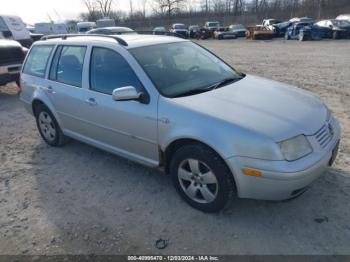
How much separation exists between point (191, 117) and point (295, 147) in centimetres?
96

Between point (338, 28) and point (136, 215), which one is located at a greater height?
point (338, 28)

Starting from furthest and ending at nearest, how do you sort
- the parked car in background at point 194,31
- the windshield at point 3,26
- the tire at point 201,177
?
the parked car in background at point 194,31 < the windshield at point 3,26 < the tire at point 201,177

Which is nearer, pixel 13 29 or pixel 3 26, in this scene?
pixel 3 26

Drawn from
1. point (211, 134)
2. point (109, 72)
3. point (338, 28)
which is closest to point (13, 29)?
point (109, 72)

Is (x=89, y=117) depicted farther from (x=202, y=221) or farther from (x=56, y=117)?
(x=202, y=221)

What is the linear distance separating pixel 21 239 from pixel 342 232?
2991 millimetres

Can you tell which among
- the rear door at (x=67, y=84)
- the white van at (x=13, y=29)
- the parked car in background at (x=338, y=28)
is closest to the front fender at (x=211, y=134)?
the rear door at (x=67, y=84)

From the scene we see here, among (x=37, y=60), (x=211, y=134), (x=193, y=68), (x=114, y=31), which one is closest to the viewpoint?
(x=211, y=134)

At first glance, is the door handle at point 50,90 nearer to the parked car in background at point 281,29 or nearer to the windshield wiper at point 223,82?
the windshield wiper at point 223,82

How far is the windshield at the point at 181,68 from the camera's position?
3516 mm

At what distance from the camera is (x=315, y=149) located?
9.52ft

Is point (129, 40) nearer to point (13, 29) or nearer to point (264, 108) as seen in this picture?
point (264, 108)

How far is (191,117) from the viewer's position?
3084 millimetres

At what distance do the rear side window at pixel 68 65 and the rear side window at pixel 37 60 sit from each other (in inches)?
10.8
